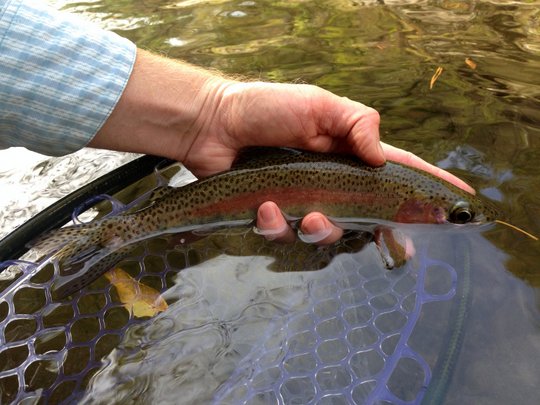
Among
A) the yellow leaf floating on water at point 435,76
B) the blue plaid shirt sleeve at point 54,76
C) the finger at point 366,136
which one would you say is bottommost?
the yellow leaf floating on water at point 435,76

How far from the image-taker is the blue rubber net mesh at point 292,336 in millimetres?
1994

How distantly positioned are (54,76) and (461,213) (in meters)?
2.02

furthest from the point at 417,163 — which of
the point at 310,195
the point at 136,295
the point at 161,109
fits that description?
the point at 136,295

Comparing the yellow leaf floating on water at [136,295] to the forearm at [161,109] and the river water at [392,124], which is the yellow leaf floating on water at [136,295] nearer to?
the river water at [392,124]

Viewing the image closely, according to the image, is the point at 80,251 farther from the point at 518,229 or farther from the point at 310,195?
the point at 518,229

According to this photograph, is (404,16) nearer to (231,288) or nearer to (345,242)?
(345,242)

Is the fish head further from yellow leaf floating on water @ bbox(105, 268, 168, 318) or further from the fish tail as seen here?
the fish tail

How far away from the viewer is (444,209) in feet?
8.56

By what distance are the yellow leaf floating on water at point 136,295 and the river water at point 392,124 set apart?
90mm

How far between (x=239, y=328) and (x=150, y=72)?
1.32 metres

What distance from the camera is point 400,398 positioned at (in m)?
1.88

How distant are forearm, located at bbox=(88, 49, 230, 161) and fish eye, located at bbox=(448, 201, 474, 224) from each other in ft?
4.40

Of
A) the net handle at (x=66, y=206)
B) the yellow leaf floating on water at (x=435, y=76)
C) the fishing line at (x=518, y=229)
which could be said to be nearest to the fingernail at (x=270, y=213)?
the net handle at (x=66, y=206)

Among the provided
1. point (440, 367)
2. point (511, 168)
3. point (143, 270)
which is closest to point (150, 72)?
point (143, 270)
